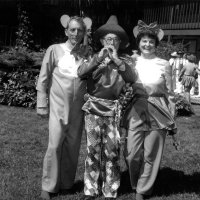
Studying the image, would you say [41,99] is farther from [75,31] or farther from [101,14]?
[101,14]

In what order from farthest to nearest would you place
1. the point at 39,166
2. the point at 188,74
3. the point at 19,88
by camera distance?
the point at 188,74 < the point at 19,88 < the point at 39,166

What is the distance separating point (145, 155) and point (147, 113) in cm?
44

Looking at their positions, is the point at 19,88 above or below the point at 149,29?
below

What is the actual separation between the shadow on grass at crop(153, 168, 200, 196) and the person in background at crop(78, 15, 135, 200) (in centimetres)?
78

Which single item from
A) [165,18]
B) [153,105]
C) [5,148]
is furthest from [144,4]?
[153,105]

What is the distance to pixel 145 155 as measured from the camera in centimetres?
429

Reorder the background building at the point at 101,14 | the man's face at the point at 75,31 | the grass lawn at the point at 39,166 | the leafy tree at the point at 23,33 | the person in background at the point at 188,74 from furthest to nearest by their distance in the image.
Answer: the background building at the point at 101,14 < the leafy tree at the point at 23,33 < the person in background at the point at 188,74 < the grass lawn at the point at 39,166 < the man's face at the point at 75,31

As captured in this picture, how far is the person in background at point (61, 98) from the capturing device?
4.09m

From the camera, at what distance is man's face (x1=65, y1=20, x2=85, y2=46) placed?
412 cm

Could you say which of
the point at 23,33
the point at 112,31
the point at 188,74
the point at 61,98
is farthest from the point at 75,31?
the point at 23,33

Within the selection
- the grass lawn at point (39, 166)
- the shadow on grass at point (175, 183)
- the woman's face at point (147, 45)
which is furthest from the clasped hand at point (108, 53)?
the shadow on grass at point (175, 183)

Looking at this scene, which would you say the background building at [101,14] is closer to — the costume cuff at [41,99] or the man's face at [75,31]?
the man's face at [75,31]

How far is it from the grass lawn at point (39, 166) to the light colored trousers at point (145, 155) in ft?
0.78

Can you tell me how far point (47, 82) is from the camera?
13.7 ft
